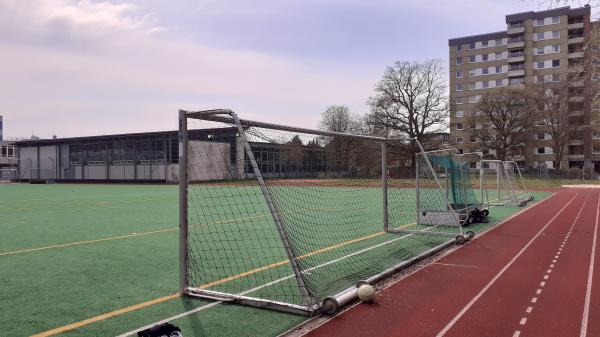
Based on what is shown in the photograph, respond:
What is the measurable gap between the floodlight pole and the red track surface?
6.92ft

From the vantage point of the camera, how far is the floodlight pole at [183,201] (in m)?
6.12

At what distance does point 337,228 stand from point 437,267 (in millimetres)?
4714

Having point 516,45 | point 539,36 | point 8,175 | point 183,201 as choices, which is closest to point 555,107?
point 516,45

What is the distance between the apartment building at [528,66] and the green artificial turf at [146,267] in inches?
2255

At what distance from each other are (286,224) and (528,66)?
79302mm

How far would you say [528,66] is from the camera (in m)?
77.3

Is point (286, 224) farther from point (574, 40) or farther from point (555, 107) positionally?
point (574, 40)

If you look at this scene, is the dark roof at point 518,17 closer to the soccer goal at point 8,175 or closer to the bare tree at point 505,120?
the bare tree at point 505,120

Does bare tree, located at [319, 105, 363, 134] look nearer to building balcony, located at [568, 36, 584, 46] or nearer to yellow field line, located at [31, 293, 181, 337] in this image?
building balcony, located at [568, 36, 584, 46]

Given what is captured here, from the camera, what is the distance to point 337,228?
12461 millimetres

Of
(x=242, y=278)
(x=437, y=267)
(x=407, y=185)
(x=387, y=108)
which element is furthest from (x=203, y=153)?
(x=387, y=108)

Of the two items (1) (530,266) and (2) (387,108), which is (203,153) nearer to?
(1) (530,266)

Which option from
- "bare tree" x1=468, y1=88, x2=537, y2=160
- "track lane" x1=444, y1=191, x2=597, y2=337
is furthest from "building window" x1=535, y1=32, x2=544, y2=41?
"track lane" x1=444, y1=191, x2=597, y2=337

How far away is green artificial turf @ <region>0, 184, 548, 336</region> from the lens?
16.7 feet
